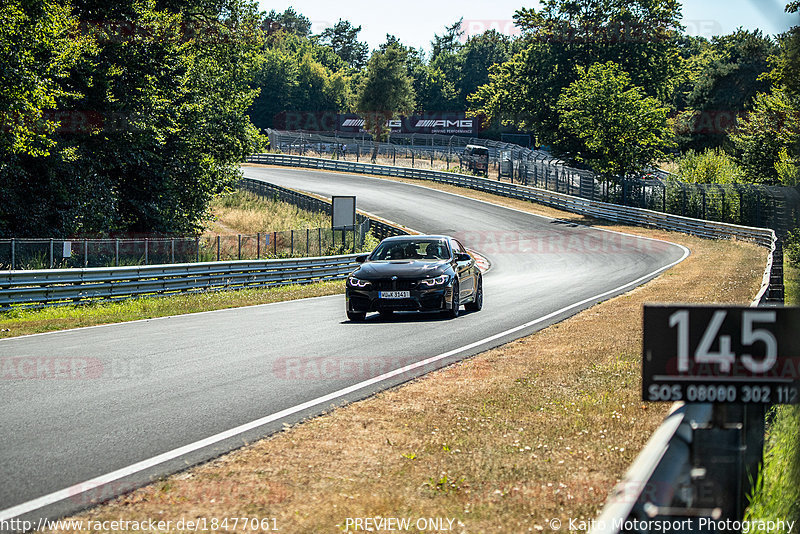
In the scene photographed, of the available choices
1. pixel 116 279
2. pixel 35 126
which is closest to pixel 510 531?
pixel 116 279

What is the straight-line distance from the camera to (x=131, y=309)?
751 inches

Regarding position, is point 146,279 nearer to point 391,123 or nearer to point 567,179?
point 567,179

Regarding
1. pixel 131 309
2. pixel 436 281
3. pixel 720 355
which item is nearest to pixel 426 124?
pixel 131 309

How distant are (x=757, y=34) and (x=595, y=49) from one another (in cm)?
2149

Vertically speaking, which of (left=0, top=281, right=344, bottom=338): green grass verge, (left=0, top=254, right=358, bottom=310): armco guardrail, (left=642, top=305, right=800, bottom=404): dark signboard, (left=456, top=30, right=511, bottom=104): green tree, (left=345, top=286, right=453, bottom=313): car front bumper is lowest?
(left=0, top=281, right=344, bottom=338): green grass verge

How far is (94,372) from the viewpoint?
9.95m

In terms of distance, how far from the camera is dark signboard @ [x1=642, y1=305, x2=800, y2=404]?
365 centimetres

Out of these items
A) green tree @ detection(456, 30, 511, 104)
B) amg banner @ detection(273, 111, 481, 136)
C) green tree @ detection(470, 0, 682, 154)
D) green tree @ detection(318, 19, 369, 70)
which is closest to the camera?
green tree @ detection(470, 0, 682, 154)

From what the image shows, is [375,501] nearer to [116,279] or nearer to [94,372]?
[94,372]

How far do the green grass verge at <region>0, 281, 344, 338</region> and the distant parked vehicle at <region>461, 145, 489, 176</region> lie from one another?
47985mm

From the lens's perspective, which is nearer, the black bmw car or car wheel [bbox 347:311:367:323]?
the black bmw car

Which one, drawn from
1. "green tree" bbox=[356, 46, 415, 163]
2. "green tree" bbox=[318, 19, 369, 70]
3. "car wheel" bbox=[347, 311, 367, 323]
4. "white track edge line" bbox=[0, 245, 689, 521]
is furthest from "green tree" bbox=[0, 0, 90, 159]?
"green tree" bbox=[318, 19, 369, 70]

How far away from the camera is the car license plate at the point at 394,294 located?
50.4 feet

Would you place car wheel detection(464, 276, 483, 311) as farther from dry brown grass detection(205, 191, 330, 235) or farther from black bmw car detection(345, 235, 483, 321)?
dry brown grass detection(205, 191, 330, 235)
